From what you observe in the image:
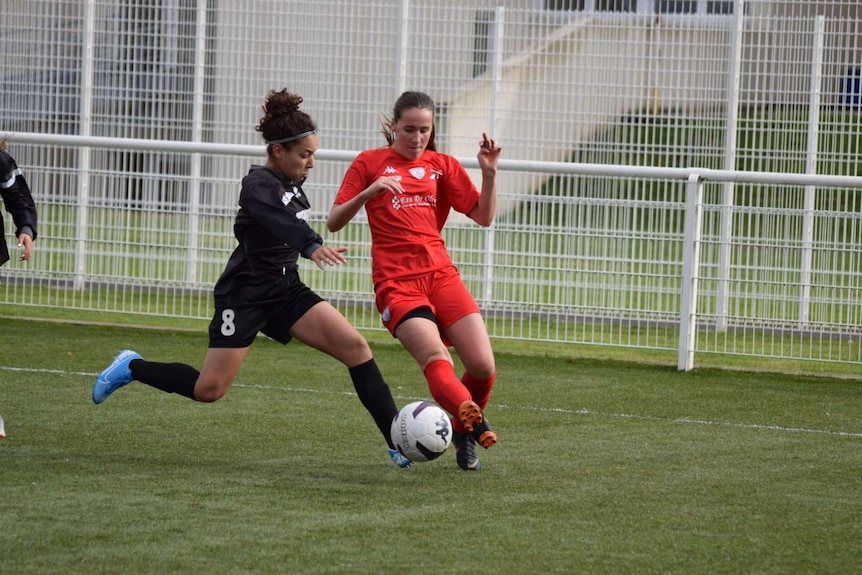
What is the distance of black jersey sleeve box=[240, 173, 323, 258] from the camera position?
6.00 metres

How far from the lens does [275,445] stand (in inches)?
270

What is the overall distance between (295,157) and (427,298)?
34.5 inches

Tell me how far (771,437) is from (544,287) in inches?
146

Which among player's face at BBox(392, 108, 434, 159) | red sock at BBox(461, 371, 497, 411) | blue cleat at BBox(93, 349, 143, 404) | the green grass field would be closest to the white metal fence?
the green grass field

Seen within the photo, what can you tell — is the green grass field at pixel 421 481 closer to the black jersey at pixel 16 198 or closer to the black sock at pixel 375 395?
the black sock at pixel 375 395

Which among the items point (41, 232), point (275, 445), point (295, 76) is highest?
point (295, 76)

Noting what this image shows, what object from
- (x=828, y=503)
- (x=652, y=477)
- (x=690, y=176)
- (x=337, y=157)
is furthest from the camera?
(x=337, y=157)

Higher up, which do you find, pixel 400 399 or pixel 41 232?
pixel 41 232

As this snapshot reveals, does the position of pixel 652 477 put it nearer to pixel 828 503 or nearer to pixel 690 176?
pixel 828 503

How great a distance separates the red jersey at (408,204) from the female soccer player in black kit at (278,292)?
31 centimetres

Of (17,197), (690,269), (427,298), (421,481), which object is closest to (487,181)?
(427,298)

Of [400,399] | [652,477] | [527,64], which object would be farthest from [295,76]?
[652,477]

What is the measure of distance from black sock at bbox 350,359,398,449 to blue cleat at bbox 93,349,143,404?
4.05 ft

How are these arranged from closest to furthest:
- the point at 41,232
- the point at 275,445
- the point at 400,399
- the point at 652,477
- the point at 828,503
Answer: the point at 828,503, the point at 652,477, the point at 275,445, the point at 400,399, the point at 41,232
